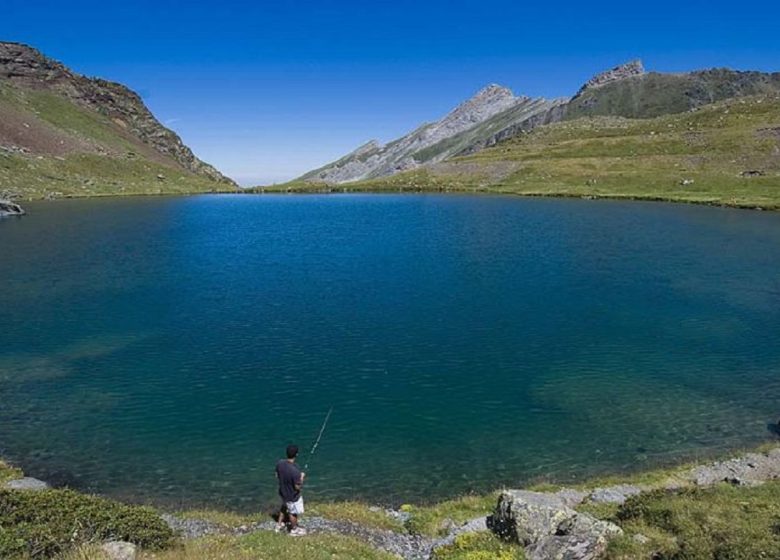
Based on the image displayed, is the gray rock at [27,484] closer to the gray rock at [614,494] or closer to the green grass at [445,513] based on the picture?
the green grass at [445,513]

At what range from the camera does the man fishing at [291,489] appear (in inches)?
963

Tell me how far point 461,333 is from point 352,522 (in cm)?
2995

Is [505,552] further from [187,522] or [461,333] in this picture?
[461,333]

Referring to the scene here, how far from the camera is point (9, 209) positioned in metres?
140

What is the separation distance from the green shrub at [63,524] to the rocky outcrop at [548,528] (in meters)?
13.5

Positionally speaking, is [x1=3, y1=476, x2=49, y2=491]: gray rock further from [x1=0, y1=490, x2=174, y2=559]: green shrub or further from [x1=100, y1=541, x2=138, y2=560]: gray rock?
[x1=100, y1=541, x2=138, y2=560]: gray rock

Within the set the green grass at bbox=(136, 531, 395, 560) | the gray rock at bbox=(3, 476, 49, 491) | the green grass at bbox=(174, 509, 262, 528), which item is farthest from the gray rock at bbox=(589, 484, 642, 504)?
the gray rock at bbox=(3, 476, 49, 491)

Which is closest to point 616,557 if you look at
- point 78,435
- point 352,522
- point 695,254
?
point 352,522

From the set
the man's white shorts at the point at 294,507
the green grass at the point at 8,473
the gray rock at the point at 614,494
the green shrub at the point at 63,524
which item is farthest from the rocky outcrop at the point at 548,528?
the green grass at the point at 8,473

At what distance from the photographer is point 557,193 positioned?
7244 inches

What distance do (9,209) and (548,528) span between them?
154 metres

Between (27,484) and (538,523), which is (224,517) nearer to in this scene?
(27,484)

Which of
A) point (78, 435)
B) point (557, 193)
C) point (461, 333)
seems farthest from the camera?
point (557, 193)

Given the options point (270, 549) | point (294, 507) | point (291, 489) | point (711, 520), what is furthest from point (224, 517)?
point (711, 520)
